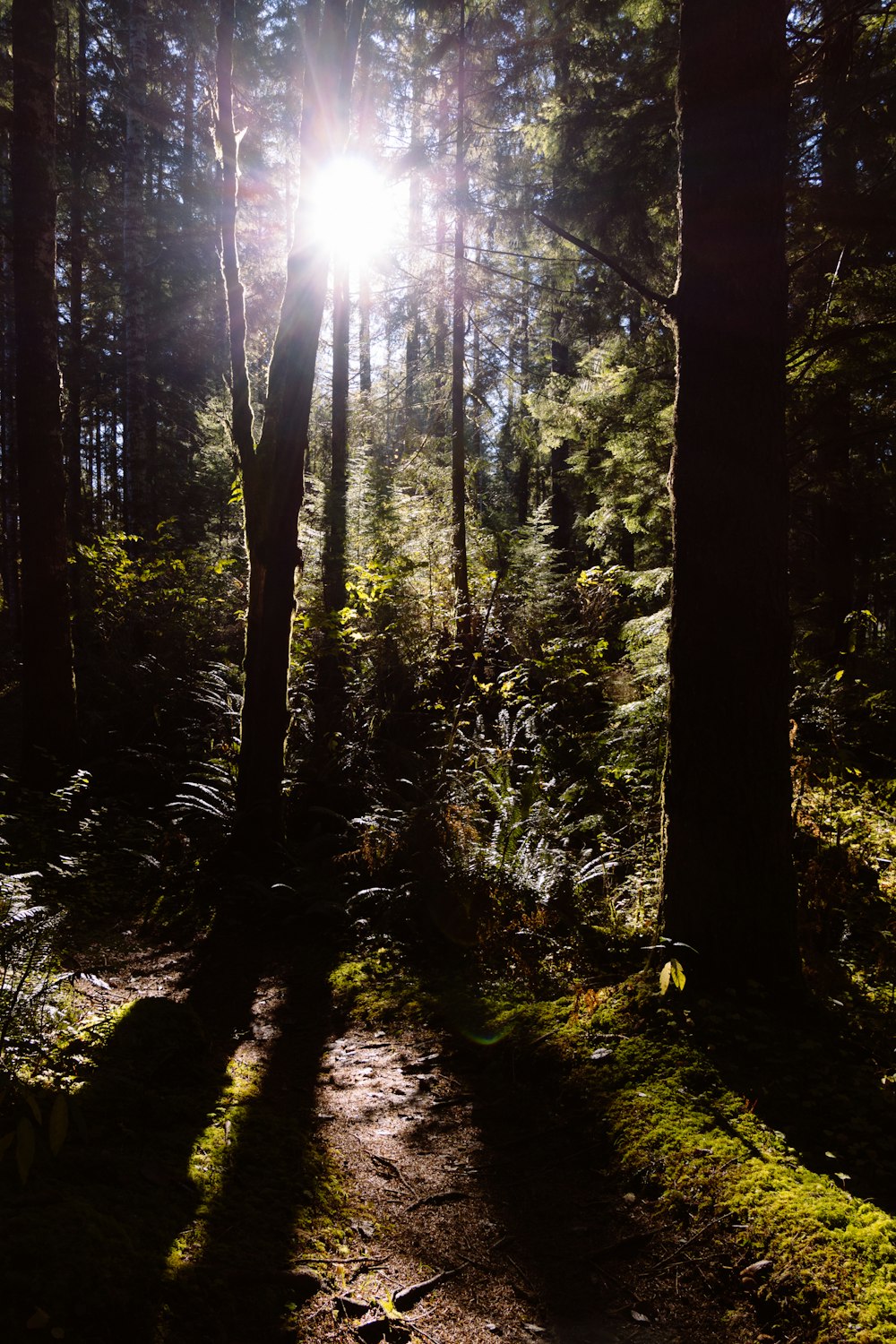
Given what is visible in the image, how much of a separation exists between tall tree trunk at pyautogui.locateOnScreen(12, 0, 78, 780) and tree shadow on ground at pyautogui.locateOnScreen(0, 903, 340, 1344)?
4954 millimetres

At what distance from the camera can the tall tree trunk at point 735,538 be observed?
401cm

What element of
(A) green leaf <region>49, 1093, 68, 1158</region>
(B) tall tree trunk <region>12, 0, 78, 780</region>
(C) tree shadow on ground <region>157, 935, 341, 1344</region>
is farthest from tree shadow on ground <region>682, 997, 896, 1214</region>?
(B) tall tree trunk <region>12, 0, 78, 780</region>

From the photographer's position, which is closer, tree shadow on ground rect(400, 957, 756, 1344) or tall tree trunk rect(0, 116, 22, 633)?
tree shadow on ground rect(400, 957, 756, 1344)

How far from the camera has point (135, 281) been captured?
53.4 feet

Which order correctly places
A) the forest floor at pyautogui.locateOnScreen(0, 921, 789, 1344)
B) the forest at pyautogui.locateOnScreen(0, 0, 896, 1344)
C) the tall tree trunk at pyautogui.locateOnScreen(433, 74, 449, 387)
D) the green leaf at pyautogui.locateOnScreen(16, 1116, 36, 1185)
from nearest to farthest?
1. the green leaf at pyautogui.locateOnScreen(16, 1116, 36, 1185)
2. the forest floor at pyautogui.locateOnScreen(0, 921, 789, 1344)
3. the forest at pyautogui.locateOnScreen(0, 0, 896, 1344)
4. the tall tree trunk at pyautogui.locateOnScreen(433, 74, 449, 387)

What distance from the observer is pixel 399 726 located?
10.0 metres

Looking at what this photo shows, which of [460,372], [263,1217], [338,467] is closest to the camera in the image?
[263,1217]

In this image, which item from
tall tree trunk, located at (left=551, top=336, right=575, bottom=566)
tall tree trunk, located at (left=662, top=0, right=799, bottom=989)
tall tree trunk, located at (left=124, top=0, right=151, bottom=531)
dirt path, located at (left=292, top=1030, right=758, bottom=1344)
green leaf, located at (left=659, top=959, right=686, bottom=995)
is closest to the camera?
dirt path, located at (left=292, top=1030, right=758, bottom=1344)

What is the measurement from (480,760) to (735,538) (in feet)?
13.9

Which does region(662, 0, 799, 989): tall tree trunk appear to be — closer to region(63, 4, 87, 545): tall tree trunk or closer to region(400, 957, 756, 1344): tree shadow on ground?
region(400, 957, 756, 1344): tree shadow on ground

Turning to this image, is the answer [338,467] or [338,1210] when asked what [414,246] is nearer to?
[338,467]

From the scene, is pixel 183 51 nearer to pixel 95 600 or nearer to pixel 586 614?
pixel 95 600

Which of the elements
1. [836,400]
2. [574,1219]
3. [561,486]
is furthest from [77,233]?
[574,1219]

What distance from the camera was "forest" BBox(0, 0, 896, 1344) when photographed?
2578 millimetres
